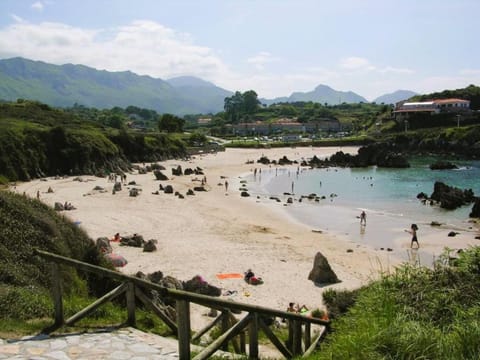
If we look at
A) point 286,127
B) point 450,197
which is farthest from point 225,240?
point 286,127

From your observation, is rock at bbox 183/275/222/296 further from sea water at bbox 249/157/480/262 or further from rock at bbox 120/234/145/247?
sea water at bbox 249/157/480/262

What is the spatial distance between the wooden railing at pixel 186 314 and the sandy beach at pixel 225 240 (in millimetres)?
2392

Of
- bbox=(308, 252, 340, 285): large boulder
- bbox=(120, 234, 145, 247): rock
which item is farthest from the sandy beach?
bbox=(120, 234, 145, 247): rock

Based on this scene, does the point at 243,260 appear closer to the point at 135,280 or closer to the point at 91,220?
the point at 91,220

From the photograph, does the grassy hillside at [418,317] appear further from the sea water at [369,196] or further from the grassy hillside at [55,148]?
the grassy hillside at [55,148]

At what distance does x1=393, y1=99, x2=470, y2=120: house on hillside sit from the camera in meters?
134

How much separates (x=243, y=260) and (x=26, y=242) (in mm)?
15369

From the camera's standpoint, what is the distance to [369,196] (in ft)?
180

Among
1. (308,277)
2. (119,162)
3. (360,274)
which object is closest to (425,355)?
(308,277)

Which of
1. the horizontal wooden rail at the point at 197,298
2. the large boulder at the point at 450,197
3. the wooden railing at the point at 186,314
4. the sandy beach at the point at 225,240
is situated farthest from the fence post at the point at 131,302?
the large boulder at the point at 450,197

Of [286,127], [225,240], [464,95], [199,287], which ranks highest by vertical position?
[464,95]

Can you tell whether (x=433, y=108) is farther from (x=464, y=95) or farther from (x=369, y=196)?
(x=369, y=196)

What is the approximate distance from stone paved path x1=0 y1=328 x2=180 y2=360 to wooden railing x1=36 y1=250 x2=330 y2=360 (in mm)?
407

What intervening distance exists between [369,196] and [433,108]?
97.6m
